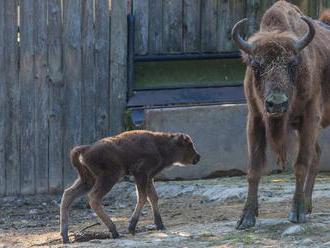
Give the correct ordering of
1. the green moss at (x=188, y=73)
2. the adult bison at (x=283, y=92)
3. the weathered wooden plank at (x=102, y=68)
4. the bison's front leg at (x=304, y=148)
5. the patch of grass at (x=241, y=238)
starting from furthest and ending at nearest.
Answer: the green moss at (x=188, y=73)
the weathered wooden plank at (x=102, y=68)
the bison's front leg at (x=304, y=148)
the adult bison at (x=283, y=92)
the patch of grass at (x=241, y=238)

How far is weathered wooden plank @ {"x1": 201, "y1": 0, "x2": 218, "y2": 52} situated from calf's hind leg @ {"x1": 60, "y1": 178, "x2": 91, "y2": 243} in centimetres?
405

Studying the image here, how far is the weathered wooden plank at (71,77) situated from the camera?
1267 centimetres

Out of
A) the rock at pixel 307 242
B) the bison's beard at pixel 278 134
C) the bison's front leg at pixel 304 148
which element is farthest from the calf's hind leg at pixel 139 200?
the rock at pixel 307 242

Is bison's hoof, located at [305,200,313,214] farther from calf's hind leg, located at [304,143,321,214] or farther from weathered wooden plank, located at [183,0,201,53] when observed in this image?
weathered wooden plank, located at [183,0,201,53]

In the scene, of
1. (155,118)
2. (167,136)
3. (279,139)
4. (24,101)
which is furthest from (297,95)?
(24,101)

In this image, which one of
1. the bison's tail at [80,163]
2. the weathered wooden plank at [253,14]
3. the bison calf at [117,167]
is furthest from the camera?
the weathered wooden plank at [253,14]

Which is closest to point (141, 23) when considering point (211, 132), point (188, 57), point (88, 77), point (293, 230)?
point (188, 57)

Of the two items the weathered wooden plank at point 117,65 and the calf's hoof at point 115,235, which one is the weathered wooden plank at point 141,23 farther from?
the calf's hoof at point 115,235

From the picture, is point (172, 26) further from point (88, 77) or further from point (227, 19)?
point (88, 77)

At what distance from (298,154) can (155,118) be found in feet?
10.5

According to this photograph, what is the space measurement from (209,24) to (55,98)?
2.43m

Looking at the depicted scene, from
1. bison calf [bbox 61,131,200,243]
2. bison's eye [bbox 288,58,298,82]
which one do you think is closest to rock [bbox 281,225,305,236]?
bison's eye [bbox 288,58,298,82]

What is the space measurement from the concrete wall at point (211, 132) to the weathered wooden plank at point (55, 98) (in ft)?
3.60

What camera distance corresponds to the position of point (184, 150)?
36.0 feet
